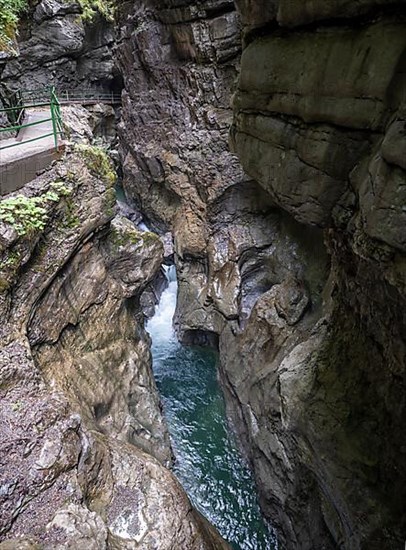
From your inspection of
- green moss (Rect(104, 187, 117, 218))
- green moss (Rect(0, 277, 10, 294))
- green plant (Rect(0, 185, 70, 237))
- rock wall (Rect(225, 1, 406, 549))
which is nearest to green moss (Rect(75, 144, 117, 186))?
green moss (Rect(104, 187, 117, 218))

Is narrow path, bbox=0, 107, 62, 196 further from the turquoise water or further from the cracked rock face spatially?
the turquoise water

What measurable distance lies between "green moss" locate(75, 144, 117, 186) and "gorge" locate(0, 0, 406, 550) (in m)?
0.04

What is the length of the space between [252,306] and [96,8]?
69.3 feet

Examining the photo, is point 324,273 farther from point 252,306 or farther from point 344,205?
point 344,205

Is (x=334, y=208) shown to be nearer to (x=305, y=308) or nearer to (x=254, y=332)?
(x=305, y=308)

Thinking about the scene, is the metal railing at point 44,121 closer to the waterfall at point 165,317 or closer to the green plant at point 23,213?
the green plant at point 23,213

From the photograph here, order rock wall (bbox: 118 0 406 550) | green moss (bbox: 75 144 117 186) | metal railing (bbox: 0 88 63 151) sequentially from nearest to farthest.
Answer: rock wall (bbox: 118 0 406 550), metal railing (bbox: 0 88 63 151), green moss (bbox: 75 144 117 186)

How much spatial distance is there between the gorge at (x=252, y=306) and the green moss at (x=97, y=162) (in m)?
0.04

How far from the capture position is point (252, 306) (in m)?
11.6

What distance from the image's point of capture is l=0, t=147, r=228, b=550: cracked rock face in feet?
14.8

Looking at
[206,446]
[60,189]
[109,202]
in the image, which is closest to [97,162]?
[109,202]

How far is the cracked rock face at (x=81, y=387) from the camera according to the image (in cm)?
451

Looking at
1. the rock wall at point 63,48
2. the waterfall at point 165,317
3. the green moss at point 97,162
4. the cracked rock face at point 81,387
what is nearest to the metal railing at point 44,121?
the green moss at point 97,162

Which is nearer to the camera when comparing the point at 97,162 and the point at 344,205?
the point at 344,205
